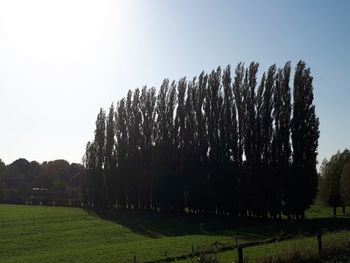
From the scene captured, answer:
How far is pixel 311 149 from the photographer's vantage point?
167 ft

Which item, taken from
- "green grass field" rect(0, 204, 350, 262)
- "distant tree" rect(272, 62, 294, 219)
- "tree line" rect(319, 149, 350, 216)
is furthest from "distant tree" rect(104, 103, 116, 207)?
"tree line" rect(319, 149, 350, 216)

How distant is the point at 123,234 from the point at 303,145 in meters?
21.2

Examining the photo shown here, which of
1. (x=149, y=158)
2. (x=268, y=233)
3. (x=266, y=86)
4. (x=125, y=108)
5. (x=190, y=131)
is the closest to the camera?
(x=268, y=233)

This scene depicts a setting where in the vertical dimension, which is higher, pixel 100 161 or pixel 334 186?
pixel 100 161

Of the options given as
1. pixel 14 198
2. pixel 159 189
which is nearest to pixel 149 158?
pixel 159 189

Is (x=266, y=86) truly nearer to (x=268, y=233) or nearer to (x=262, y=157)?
(x=262, y=157)

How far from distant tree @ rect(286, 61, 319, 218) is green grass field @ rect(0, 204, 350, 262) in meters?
2.60

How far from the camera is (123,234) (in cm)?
4300

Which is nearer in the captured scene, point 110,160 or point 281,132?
point 281,132

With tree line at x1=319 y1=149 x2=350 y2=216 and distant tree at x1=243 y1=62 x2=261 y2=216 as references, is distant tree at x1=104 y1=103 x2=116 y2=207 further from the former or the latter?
tree line at x1=319 y1=149 x2=350 y2=216

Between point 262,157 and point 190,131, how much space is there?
11.6 m

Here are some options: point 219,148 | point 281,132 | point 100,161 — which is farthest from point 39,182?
point 281,132

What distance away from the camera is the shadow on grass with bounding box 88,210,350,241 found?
39344 millimetres

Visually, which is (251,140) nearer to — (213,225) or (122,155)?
(213,225)
